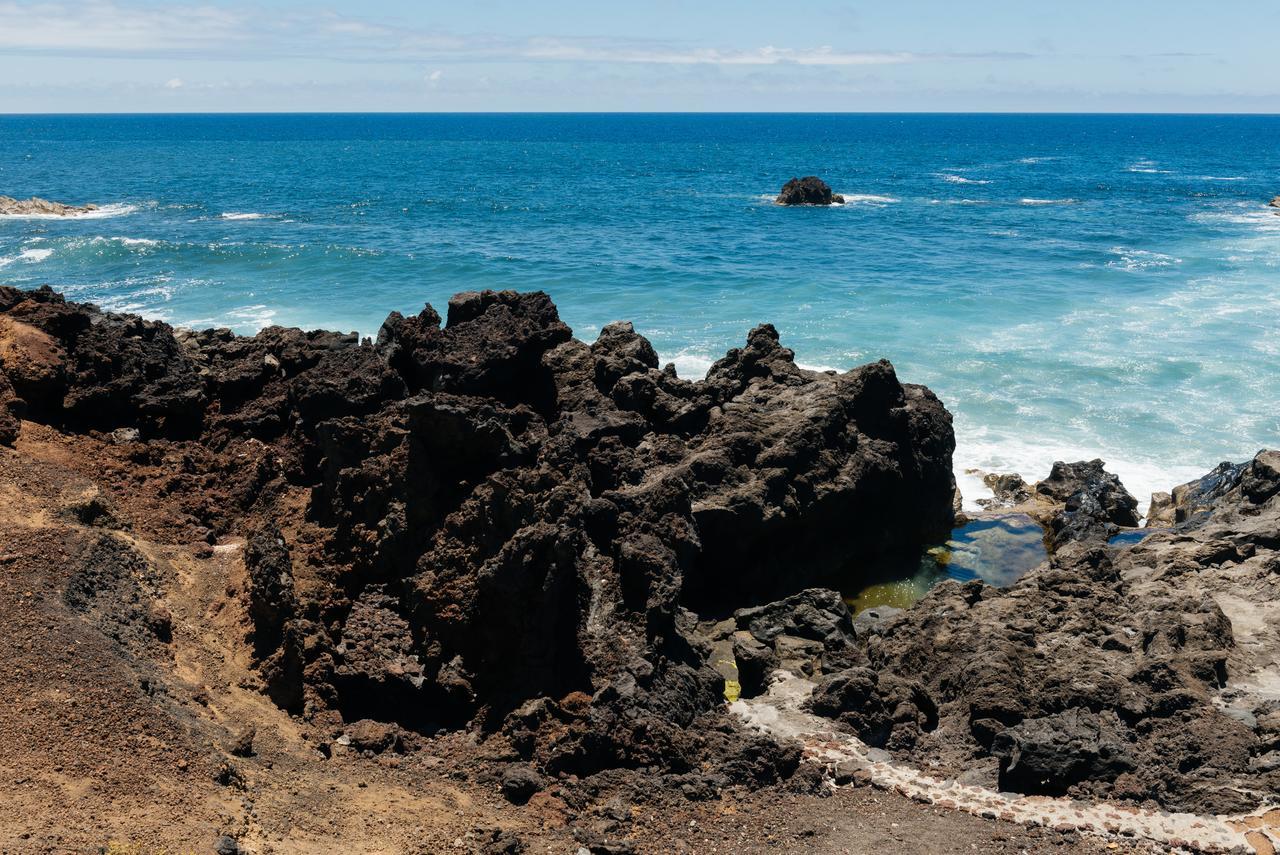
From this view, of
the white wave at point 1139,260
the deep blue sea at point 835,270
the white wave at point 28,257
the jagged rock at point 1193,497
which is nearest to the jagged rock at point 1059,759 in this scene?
the jagged rock at point 1193,497

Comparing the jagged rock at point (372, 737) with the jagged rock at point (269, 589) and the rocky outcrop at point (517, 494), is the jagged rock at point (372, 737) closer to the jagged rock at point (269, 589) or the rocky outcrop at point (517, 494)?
the rocky outcrop at point (517, 494)

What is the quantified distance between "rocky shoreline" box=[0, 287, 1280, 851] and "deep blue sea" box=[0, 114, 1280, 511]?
6996mm

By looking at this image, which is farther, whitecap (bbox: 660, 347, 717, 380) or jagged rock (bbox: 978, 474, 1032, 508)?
whitecap (bbox: 660, 347, 717, 380)

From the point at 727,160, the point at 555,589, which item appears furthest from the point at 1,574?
the point at 727,160

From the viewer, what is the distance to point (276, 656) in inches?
493

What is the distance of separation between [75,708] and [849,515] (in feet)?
41.0

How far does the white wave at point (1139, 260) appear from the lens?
51469mm

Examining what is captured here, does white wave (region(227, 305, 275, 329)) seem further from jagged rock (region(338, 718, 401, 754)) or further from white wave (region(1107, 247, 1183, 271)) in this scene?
white wave (region(1107, 247, 1183, 271))

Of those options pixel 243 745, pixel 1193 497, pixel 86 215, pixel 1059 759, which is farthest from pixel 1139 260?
pixel 86 215

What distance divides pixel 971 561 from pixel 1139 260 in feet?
130

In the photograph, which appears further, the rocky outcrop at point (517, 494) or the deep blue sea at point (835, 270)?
the deep blue sea at point (835, 270)

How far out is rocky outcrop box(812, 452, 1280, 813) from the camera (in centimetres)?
1153

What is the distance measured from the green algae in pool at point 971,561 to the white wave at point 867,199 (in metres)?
65.9

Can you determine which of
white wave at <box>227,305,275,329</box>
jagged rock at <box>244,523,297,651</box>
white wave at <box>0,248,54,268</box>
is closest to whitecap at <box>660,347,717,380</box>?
white wave at <box>227,305,275,329</box>
